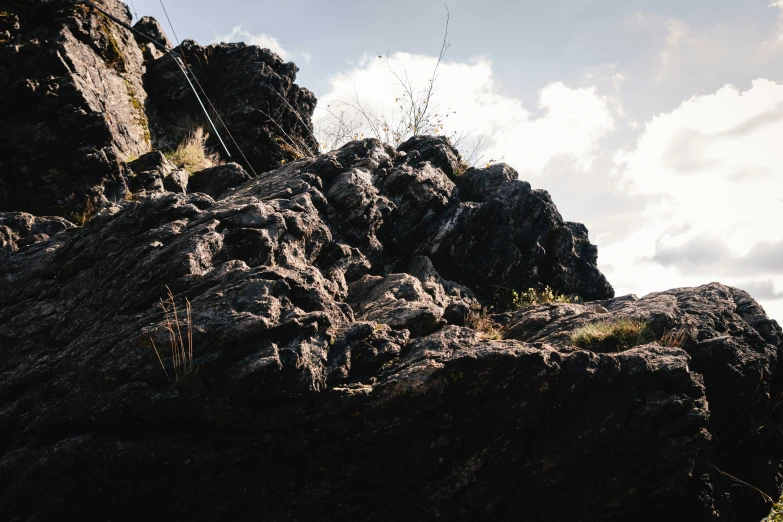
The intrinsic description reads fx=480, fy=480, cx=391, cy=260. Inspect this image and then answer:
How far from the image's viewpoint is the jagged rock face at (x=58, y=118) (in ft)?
37.9

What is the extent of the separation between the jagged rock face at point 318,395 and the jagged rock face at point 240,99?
932cm

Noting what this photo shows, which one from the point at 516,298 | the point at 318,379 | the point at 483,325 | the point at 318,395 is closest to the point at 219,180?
the point at 483,325

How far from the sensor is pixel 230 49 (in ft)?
65.0

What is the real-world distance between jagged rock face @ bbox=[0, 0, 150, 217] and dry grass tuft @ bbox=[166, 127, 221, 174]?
1.26 m

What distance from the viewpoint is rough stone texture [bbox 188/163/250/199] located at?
44.9 feet

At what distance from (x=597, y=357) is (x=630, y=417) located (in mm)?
975

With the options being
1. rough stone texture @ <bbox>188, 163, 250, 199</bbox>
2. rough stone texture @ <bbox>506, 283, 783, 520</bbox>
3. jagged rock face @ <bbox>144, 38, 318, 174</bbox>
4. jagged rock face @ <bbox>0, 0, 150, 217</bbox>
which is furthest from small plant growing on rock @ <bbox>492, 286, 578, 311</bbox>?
jagged rock face @ <bbox>144, 38, 318, 174</bbox>

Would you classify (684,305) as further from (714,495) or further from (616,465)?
(616,465)

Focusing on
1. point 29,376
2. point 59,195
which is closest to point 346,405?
point 29,376

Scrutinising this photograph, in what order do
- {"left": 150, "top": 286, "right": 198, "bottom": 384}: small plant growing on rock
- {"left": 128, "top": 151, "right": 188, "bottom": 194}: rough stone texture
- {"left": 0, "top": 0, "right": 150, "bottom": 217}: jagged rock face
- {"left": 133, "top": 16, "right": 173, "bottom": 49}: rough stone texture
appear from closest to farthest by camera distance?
{"left": 150, "top": 286, "right": 198, "bottom": 384}: small plant growing on rock → {"left": 0, "top": 0, "right": 150, "bottom": 217}: jagged rock face → {"left": 128, "top": 151, "right": 188, "bottom": 194}: rough stone texture → {"left": 133, "top": 16, "right": 173, "bottom": 49}: rough stone texture

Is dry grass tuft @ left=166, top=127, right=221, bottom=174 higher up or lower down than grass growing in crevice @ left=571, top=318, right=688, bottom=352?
higher up

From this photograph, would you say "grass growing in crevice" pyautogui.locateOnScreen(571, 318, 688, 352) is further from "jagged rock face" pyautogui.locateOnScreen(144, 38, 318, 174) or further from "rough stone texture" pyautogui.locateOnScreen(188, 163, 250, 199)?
"jagged rock face" pyautogui.locateOnScreen(144, 38, 318, 174)

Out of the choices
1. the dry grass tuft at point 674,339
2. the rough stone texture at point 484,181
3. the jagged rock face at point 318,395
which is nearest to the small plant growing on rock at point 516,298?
the jagged rock face at point 318,395

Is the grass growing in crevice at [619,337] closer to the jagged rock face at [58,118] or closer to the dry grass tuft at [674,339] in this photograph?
the dry grass tuft at [674,339]
